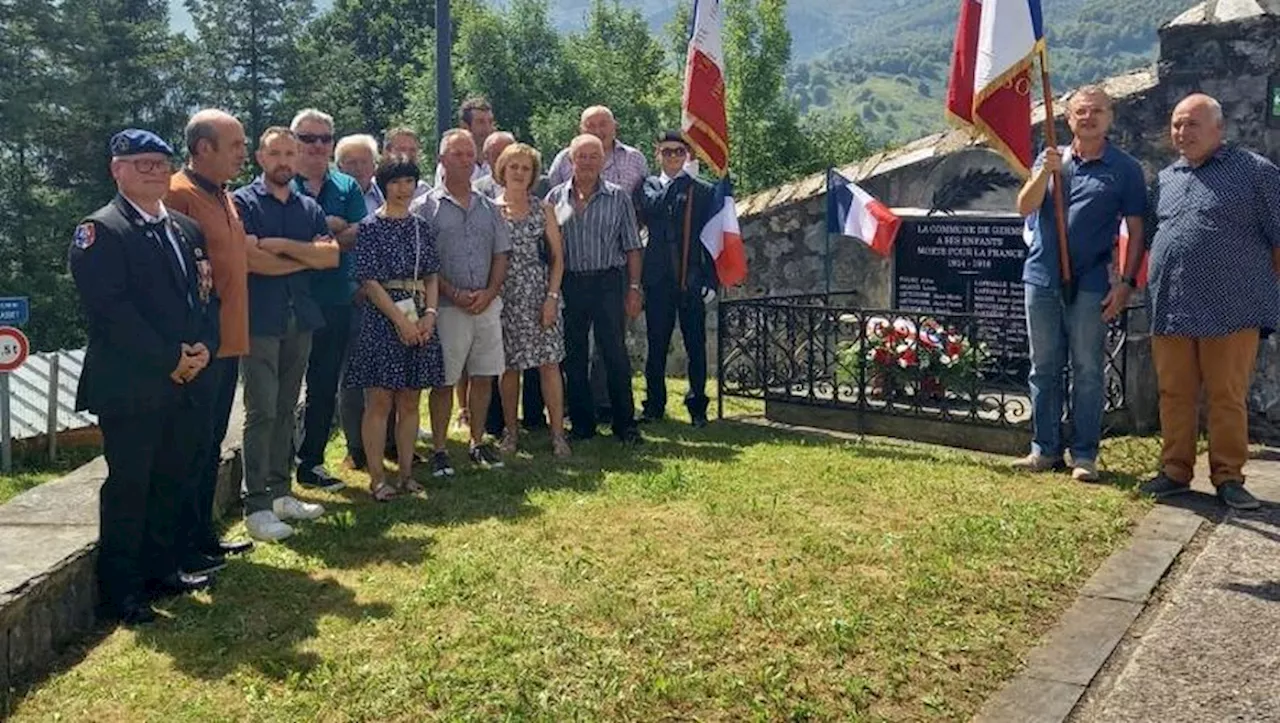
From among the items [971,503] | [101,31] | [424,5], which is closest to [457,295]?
[971,503]

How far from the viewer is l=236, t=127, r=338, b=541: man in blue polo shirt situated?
5414mm

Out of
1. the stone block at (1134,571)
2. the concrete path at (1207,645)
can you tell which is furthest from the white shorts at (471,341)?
the concrete path at (1207,645)

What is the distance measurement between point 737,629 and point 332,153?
3.71 metres

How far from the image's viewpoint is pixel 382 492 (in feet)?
19.8

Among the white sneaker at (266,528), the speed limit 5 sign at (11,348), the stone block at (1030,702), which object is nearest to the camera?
the stone block at (1030,702)

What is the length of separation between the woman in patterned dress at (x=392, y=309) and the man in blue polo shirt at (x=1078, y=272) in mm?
3251

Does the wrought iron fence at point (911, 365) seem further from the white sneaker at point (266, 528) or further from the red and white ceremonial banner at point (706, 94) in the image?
the white sneaker at point (266, 528)

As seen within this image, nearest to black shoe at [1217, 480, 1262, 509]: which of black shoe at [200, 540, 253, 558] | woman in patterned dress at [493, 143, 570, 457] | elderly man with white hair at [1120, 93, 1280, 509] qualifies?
elderly man with white hair at [1120, 93, 1280, 509]

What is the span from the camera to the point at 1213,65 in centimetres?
743

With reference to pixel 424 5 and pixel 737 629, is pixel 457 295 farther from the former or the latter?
pixel 424 5

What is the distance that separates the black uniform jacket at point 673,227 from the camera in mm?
7770

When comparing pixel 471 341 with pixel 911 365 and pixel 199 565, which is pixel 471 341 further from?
pixel 911 365

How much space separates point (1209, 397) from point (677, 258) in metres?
3.37

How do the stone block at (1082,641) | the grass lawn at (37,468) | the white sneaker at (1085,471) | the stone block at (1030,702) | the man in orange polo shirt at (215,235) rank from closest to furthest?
the stone block at (1030,702) → the stone block at (1082,641) → the man in orange polo shirt at (215,235) → the white sneaker at (1085,471) → the grass lawn at (37,468)
